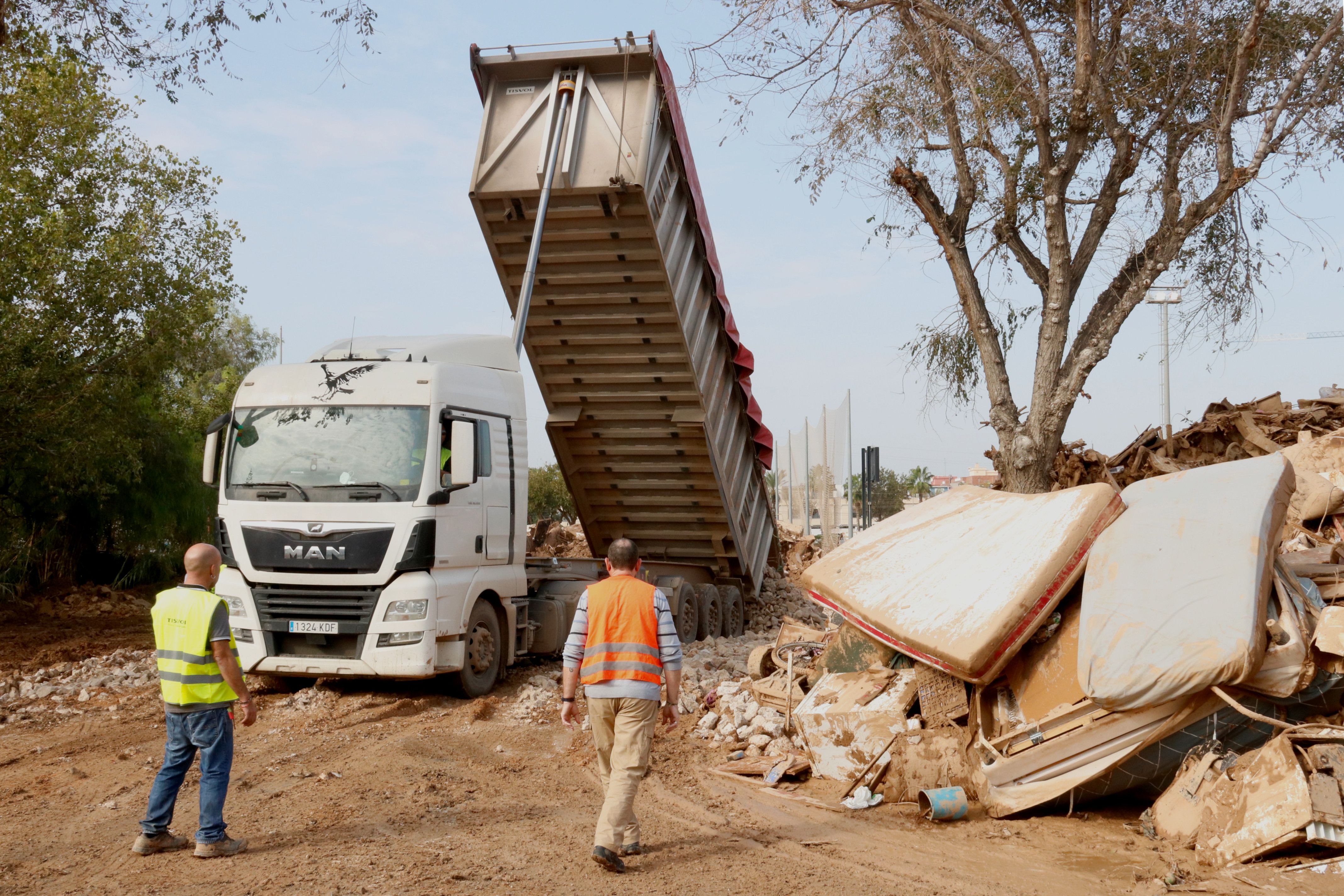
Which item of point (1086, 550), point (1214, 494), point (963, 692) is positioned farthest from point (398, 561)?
point (1214, 494)

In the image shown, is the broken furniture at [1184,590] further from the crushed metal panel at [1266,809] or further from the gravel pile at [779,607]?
the gravel pile at [779,607]

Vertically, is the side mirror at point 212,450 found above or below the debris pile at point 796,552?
above

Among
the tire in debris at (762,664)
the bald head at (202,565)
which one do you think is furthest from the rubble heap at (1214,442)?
the bald head at (202,565)

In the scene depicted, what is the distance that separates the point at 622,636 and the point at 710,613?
688 cm

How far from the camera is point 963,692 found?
19.6 feet

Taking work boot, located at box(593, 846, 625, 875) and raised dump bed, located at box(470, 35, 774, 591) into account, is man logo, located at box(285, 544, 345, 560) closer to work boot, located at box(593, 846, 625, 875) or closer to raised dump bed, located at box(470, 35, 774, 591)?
raised dump bed, located at box(470, 35, 774, 591)

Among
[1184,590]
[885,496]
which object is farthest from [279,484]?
[885,496]

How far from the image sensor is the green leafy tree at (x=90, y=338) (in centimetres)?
1170

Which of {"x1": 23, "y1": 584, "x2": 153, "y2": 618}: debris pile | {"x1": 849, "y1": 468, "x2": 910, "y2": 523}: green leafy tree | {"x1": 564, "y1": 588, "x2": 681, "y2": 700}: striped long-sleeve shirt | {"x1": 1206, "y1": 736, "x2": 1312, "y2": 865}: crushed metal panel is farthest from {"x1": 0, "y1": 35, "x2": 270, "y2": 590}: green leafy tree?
{"x1": 849, "y1": 468, "x2": 910, "y2": 523}: green leafy tree

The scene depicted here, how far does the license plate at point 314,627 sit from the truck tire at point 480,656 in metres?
1.00

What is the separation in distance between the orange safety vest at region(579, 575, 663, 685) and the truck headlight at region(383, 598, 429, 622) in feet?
10.3

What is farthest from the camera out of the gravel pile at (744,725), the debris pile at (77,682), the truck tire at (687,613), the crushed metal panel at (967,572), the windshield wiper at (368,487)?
the truck tire at (687,613)

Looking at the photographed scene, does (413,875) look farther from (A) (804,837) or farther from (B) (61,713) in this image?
(B) (61,713)

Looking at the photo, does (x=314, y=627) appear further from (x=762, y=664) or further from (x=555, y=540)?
(x=555, y=540)
